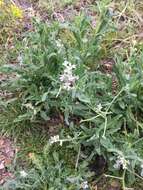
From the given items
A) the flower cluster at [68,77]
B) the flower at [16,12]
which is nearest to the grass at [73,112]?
the flower cluster at [68,77]

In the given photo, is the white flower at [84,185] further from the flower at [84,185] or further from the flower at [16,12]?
the flower at [16,12]

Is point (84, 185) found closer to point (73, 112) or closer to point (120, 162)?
point (120, 162)

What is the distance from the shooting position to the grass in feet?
9.29

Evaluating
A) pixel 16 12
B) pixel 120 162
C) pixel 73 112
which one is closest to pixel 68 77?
pixel 73 112

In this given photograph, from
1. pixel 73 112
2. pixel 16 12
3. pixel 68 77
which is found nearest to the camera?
pixel 68 77

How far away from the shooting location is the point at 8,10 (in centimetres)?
362

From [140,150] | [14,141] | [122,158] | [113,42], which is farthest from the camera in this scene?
[113,42]

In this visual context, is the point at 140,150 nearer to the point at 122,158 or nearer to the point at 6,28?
the point at 122,158

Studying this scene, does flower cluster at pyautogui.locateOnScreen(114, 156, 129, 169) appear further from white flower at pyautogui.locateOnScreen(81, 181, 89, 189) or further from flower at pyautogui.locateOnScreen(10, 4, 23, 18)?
flower at pyautogui.locateOnScreen(10, 4, 23, 18)

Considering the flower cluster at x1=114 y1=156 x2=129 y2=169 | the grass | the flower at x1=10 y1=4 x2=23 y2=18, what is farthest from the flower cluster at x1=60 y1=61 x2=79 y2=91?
the flower at x1=10 y1=4 x2=23 y2=18

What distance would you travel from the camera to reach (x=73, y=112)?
2.99 meters

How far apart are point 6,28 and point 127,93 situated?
1094 millimetres

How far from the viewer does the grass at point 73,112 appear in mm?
2830

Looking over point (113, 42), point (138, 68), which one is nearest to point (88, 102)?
point (138, 68)
